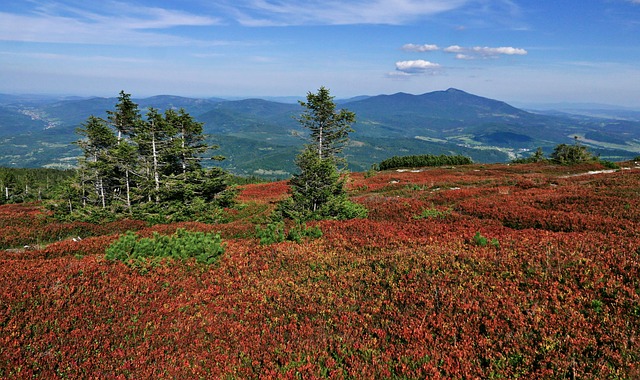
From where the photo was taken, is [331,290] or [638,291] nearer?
[638,291]

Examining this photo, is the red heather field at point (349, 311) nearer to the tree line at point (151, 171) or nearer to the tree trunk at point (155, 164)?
the tree line at point (151, 171)

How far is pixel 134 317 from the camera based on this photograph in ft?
22.0

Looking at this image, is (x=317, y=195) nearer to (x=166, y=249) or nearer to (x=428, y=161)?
(x=166, y=249)

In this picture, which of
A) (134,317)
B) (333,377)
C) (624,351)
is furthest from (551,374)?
(134,317)

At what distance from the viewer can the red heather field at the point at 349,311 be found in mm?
5148

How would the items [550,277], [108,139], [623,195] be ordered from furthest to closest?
[108,139], [623,195], [550,277]

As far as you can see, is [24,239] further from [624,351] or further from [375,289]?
[624,351]

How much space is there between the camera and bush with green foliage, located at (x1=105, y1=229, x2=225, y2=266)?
32.2ft

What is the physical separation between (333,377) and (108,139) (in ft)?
97.3

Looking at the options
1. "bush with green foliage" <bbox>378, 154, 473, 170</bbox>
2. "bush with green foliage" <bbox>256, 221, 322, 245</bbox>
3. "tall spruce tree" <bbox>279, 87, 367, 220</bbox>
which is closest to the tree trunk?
"tall spruce tree" <bbox>279, 87, 367, 220</bbox>

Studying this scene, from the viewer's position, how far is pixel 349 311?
270 inches

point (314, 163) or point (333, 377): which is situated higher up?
point (314, 163)

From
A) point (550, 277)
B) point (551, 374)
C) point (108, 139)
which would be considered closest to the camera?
point (551, 374)

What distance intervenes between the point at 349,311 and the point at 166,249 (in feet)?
21.1
